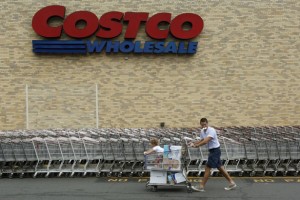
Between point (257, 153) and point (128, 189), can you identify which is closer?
point (128, 189)

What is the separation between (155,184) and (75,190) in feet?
5.39

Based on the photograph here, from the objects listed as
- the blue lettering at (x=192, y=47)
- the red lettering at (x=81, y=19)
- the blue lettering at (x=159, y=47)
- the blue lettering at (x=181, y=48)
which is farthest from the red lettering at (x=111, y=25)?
the blue lettering at (x=192, y=47)

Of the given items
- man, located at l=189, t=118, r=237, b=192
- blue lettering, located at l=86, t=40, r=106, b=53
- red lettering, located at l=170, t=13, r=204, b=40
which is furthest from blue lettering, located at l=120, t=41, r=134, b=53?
man, located at l=189, t=118, r=237, b=192

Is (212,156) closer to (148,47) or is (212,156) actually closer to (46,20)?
(148,47)

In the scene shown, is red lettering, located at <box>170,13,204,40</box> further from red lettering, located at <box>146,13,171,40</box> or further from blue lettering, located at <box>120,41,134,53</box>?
blue lettering, located at <box>120,41,134,53</box>

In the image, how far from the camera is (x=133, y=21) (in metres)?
19.7

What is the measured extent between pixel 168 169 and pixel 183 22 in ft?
37.0

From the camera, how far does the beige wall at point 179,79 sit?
64.4 ft

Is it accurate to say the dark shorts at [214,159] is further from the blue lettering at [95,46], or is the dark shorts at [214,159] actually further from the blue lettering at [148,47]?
the blue lettering at [95,46]

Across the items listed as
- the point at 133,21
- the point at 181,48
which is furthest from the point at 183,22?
the point at 133,21

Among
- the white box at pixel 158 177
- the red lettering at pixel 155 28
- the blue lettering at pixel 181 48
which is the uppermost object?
the red lettering at pixel 155 28

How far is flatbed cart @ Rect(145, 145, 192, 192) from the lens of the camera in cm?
950

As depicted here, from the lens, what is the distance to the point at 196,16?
64.7 ft

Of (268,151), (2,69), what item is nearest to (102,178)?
(268,151)
